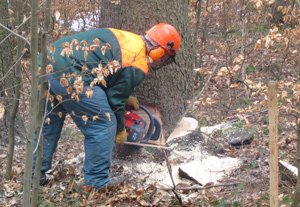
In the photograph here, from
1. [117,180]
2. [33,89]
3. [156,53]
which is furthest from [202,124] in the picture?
[33,89]

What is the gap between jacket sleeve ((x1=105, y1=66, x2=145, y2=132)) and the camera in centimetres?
337

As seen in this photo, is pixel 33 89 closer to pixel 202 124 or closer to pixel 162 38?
pixel 162 38

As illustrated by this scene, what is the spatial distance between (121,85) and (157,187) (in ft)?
3.99

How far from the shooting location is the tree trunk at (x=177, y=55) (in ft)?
13.2

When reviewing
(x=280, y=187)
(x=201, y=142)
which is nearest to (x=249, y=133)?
(x=201, y=142)

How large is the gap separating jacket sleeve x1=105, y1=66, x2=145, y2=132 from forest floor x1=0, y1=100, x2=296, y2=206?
2.81ft

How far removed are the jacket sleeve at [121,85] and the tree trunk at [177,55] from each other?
0.72 m

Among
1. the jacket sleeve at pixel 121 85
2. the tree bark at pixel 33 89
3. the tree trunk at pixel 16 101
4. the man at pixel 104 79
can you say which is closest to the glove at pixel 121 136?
the man at pixel 104 79

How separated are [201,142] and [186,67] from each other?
1.03 meters

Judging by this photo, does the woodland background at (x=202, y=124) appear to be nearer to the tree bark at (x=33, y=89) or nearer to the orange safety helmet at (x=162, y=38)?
the tree bark at (x=33, y=89)

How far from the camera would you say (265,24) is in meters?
7.52

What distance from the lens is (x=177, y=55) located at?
424cm

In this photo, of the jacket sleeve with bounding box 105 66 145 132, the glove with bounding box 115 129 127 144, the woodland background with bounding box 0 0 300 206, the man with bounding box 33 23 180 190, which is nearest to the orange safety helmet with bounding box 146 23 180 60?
the man with bounding box 33 23 180 190

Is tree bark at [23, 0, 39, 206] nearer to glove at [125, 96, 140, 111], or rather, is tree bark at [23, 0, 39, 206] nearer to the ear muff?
the ear muff
